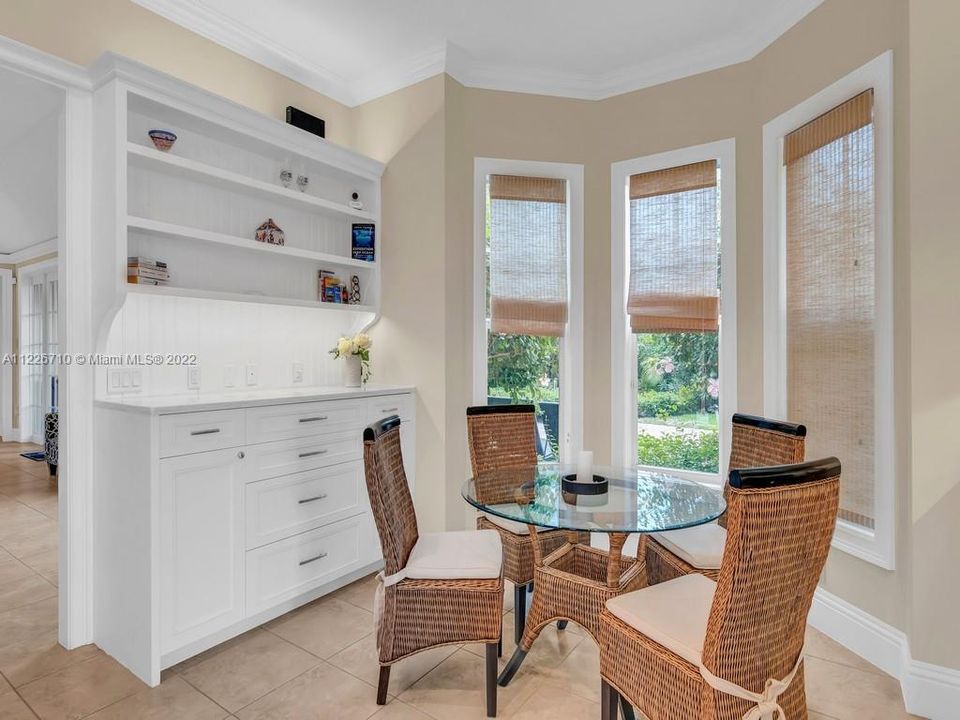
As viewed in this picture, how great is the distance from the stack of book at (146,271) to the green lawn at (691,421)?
9.32 ft

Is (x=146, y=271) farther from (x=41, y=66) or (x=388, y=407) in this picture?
(x=388, y=407)

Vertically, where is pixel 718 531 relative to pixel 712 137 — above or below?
below

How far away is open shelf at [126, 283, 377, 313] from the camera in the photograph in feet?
7.87

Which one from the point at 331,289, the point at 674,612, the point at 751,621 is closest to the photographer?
the point at 751,621

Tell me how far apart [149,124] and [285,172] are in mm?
697

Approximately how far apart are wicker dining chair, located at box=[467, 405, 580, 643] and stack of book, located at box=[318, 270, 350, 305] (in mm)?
1236

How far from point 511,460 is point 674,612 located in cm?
131

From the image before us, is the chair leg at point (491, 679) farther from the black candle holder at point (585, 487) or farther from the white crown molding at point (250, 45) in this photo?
the white crown molding at point (250, 45)

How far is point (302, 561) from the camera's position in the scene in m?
2.64

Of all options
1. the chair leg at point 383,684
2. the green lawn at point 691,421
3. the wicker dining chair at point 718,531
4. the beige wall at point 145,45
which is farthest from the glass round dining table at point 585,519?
the beige wall at point 145,45

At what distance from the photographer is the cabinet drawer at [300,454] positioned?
8.06 ft

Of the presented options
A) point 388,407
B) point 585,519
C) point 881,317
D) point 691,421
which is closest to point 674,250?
point 691,421

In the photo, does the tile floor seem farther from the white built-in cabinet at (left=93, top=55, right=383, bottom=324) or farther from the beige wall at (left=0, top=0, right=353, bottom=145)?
the beige wall at (left=0, top=0, right=353, bottom=145)

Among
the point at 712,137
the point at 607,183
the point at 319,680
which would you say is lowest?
the point at 319,680
